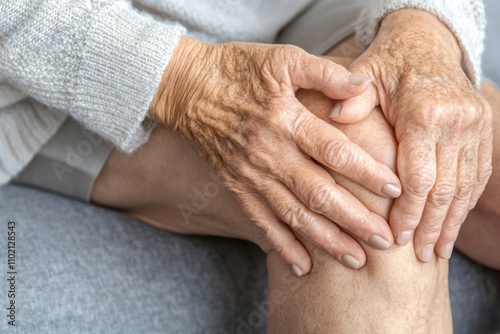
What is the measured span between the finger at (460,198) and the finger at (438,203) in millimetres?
18

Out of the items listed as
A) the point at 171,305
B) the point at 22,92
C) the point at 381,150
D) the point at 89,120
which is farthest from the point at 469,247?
the point at 22,92

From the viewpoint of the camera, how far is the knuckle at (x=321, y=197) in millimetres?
742

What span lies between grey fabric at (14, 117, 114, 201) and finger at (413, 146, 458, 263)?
1.59ft

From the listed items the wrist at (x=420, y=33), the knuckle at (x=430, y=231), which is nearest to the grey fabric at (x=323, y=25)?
the wrist at (x=420, y=33)

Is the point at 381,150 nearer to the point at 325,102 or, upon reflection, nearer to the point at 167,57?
the point at 325,102

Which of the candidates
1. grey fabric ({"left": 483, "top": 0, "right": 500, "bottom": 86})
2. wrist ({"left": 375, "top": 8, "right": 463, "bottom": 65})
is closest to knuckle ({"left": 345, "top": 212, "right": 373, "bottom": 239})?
wrist ({"left": 375, "top": 8, "right": 463, "bottom": 65})

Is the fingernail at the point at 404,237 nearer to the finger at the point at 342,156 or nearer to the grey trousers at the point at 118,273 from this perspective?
the finger at the point at 342,156

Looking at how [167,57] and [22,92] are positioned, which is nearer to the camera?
[167,57]

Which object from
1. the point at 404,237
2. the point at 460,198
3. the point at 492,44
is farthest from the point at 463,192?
the point at 492,44

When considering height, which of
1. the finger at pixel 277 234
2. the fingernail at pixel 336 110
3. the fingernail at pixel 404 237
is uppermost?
the fingernail at pixel 336 110

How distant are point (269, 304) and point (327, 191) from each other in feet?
0.65

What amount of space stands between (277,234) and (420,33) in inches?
12.7

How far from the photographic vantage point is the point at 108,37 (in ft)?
2.72

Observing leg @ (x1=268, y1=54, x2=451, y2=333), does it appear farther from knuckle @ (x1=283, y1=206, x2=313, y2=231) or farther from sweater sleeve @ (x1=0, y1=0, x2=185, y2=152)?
sweater sleeve @ (x1=0, y1=0, x2=185, y2=152)
